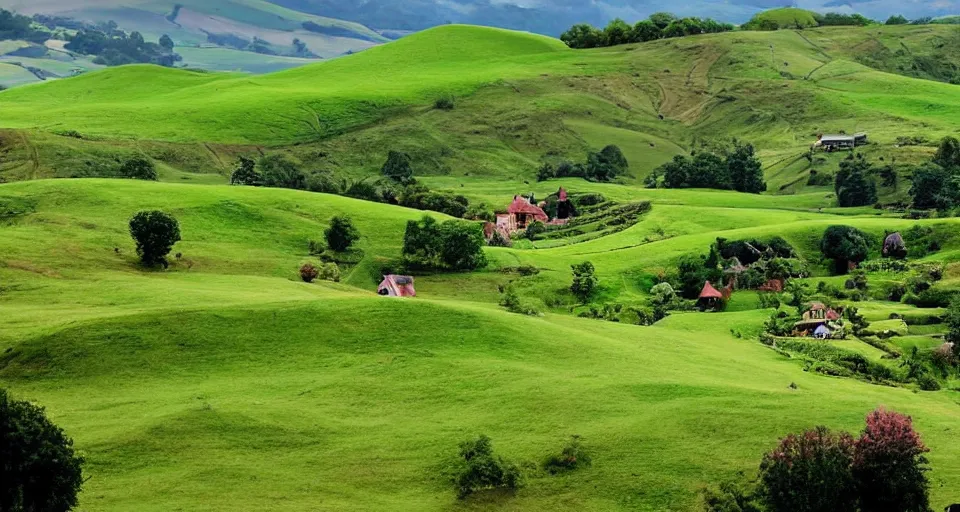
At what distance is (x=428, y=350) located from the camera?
207 feet

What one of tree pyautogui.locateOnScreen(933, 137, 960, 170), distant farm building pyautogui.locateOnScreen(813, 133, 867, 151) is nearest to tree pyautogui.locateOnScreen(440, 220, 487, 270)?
tree pyautogui.locateOnScreen(933, 137, 960, 170)

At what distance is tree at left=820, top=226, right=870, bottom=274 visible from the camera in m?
100

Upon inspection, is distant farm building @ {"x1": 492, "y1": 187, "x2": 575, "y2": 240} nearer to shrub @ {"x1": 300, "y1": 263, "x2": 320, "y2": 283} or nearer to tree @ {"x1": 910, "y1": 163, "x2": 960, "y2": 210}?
tree @ {"x1": 910, "y1": 163, "x2": 960, "y2": 210}

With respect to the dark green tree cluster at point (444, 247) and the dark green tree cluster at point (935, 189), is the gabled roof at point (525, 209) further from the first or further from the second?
the dark green tree cluster at point (935, 189)

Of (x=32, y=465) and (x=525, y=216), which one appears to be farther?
(x=525, y=216)

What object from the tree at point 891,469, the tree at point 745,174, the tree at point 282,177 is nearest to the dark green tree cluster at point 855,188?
the tree at point 745,174

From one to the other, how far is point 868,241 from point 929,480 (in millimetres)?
58886

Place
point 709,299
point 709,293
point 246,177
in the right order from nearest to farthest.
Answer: point 709,293
point 709,299
point 246,177

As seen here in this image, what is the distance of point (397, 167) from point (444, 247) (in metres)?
72.4

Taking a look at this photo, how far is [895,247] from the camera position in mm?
101938

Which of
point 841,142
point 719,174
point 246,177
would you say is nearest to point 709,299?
point 246,177

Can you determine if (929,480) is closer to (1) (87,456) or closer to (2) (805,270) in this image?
(1) (87,456)

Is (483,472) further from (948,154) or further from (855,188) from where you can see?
(948,154)

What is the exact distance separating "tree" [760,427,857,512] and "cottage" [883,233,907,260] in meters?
Result: 58.6
